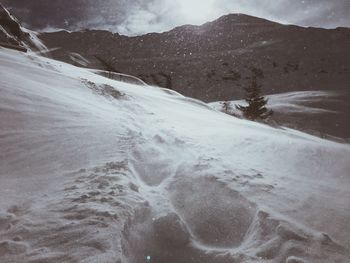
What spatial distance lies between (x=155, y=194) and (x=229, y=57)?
68519mm

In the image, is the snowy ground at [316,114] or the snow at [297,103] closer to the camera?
the snowy ground at [316,114]

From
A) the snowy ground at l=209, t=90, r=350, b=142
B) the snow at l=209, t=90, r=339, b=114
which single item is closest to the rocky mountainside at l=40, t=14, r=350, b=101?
the snow at l=209, t=90, r=339, b=114

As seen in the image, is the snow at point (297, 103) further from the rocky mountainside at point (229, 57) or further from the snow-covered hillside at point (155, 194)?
the snow-covered hillside at point (155, 194)

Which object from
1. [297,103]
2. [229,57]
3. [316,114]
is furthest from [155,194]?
[229,57]

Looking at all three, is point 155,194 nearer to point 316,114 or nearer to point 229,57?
point 316,114

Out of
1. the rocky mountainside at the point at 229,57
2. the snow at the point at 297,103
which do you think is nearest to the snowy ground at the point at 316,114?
the snow at the point at 297,103

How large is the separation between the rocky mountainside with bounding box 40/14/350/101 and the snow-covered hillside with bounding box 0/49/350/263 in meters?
22.8

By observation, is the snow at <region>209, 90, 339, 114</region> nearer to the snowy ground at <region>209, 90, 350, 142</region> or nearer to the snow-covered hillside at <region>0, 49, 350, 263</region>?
the snowy ground at <region>209, 90, 350, 142</region>

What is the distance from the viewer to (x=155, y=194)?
13.7 ft

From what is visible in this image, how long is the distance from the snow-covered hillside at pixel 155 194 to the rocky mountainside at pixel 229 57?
22.8 meters

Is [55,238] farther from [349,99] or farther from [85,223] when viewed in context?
[349,99]

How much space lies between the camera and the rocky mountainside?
5159 cm

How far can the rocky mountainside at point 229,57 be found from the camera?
51.6 meters

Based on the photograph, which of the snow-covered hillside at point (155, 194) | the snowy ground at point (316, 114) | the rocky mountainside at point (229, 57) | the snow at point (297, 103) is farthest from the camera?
the rocky mountainside at point (229, 57)
